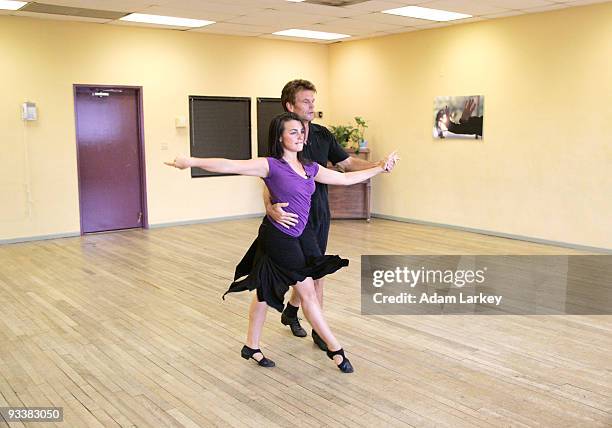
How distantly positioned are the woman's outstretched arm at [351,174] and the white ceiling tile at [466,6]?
3860mm

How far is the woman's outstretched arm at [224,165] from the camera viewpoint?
316 centimetres

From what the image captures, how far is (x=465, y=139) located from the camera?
8688 mm

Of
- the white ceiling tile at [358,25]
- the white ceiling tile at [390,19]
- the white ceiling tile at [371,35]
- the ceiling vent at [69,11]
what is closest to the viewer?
the ceiling vent at [69,11]

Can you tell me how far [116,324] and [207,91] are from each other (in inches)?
216

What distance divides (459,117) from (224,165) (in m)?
6.12

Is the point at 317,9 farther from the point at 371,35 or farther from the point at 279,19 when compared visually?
the point at 371,35

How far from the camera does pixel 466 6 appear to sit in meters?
7.22

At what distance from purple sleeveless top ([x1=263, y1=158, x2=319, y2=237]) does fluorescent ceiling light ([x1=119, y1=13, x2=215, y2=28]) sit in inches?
201

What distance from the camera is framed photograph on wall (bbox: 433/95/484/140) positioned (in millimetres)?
8497

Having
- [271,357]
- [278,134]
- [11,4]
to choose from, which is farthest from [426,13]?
[271,357]

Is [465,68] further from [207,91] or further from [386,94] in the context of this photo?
[207,91]

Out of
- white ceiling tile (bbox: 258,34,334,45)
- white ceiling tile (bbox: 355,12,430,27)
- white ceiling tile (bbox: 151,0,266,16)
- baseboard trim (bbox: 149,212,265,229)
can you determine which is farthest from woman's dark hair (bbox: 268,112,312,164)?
white ceiling tile (bbox: 258,34,334,45)

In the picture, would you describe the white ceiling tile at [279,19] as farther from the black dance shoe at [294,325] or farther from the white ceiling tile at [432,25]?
the black dance shoe at [294,325]

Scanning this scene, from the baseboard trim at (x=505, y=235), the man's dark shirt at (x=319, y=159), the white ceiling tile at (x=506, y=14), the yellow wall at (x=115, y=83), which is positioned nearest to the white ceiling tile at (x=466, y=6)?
the white ceiling tile at (x=506, y=14)
